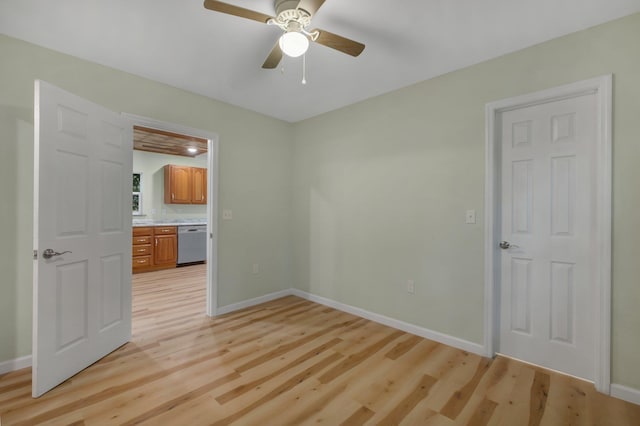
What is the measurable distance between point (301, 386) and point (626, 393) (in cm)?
219

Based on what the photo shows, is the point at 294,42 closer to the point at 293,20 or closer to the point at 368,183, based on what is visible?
the point at 293,20

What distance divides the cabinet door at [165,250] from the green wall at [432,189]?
3200 mm

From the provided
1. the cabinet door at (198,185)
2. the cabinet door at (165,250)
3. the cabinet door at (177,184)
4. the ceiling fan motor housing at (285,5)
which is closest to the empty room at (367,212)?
the ceiling fan motor housing at (285,5)

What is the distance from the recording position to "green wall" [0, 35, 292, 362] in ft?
7.12

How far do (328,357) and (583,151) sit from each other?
2.58m

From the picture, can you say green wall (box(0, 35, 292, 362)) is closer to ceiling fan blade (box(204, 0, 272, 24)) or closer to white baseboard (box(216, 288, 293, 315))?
white baseboard (box(216, 288, 293, 315))

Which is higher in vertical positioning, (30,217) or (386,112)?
(386,112)

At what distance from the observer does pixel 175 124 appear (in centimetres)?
303

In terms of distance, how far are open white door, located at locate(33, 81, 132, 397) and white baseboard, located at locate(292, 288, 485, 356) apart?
219 centimetres

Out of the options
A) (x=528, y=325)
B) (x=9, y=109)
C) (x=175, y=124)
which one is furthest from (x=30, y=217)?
(x=528, y=325)

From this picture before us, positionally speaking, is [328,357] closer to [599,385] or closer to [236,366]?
[236,366]

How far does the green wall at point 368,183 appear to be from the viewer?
75.9 inches

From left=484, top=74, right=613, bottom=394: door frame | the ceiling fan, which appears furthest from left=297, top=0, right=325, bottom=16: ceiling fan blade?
left=484, top=74, right=613, bottom=394: door frame

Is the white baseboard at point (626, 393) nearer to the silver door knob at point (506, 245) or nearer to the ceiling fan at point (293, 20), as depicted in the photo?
the silver door knob at point (506, 245)
